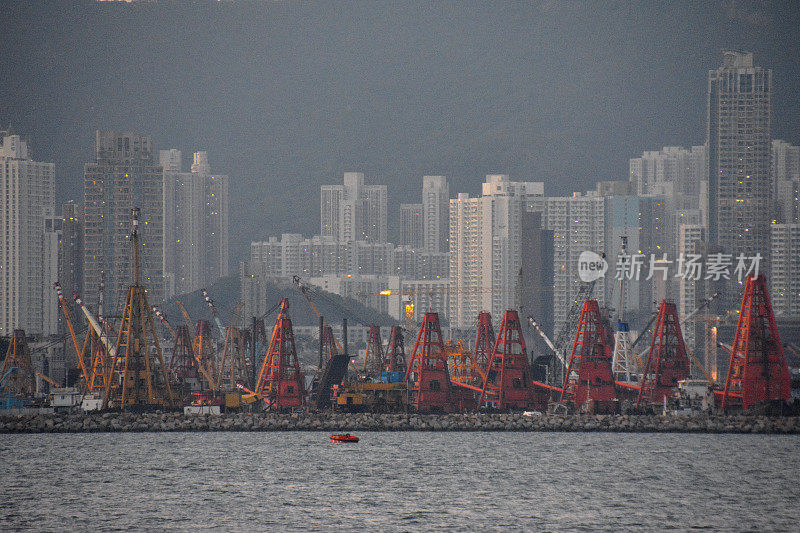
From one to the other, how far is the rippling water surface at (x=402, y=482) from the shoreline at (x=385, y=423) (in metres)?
2.65

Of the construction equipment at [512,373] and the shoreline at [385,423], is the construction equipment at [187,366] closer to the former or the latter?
the shoreline at [385,423]

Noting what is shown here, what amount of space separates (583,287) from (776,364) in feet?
180

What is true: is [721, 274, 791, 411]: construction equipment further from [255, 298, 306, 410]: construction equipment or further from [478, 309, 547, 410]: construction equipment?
[255, 298, 306, 410]: construction equipment

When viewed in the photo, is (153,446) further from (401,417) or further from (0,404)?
(0,404)

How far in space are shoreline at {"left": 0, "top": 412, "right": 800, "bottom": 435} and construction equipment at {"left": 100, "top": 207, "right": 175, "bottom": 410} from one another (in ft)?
8.45

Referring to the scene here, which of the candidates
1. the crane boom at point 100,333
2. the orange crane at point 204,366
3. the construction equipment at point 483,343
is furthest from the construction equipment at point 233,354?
the construction equipment at point 483,343

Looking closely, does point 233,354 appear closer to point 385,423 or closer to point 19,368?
point 19,368

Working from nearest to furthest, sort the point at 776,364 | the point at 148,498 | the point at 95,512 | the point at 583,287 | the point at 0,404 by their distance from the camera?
the point at 95,512
the point at 148,498
the point at 776,364
the point at 0,404
the point at 583,287

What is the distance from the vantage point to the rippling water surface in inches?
2224

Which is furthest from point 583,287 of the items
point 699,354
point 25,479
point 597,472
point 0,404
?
point 25,479

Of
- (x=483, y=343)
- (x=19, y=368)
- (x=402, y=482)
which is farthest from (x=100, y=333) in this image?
(x=402, y=482)

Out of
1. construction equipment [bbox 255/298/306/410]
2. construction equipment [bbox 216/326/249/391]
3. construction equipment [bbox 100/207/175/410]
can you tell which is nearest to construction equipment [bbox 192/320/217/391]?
construction equipment [bbox 216/326/249/391]

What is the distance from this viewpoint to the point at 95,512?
5847 centimetres

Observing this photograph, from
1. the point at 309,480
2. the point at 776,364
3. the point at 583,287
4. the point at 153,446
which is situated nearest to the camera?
the point at 309,480
